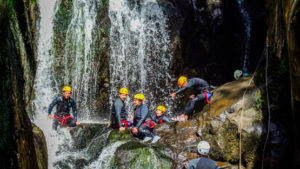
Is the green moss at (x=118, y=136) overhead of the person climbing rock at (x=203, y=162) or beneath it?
beneath

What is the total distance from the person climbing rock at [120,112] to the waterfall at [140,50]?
515 centimetres

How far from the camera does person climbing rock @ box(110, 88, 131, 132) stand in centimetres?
704

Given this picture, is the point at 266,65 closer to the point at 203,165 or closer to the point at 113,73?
the point at 203,165

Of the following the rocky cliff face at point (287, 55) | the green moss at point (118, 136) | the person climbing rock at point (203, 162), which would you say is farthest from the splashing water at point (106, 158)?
the rocky cliff face at point (287, 55)

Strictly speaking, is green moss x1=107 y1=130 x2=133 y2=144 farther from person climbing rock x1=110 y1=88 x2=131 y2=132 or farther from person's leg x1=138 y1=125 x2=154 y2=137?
person's leg x1=138 y1=125 x2=154 y2=137

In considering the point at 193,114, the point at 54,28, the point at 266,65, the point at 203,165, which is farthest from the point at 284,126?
the point at 54,28

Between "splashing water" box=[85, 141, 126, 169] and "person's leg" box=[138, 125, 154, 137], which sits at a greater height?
"person's leg" box=[138, 125, 154, 137]

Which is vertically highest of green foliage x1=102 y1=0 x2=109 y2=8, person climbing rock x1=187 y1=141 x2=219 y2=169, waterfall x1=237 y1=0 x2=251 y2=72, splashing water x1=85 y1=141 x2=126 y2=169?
green foliage x1=102 y1=0 x2=109 y2=8

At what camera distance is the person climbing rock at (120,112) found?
23.1 feet

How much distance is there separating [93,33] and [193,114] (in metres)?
6.87

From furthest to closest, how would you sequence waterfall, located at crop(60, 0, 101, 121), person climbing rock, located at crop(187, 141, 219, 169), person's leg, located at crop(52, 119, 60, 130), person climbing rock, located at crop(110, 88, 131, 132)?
waterfall, located at crop(60, 0, 101, 121) < person's leg, located at crop(52, 119, 60, 130) < person climbing rock, located at crop(110, 88, 131, 132) < person climbing rock, located at crop(187, 141, 219, 169)

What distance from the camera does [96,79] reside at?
1234cm

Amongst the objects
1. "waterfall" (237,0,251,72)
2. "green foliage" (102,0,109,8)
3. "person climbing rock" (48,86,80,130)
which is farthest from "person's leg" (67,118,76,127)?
"waterfall" (237,0,251,72)

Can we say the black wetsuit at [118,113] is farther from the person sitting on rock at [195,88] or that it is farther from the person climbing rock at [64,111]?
the person sitting on rock at [195,88]
